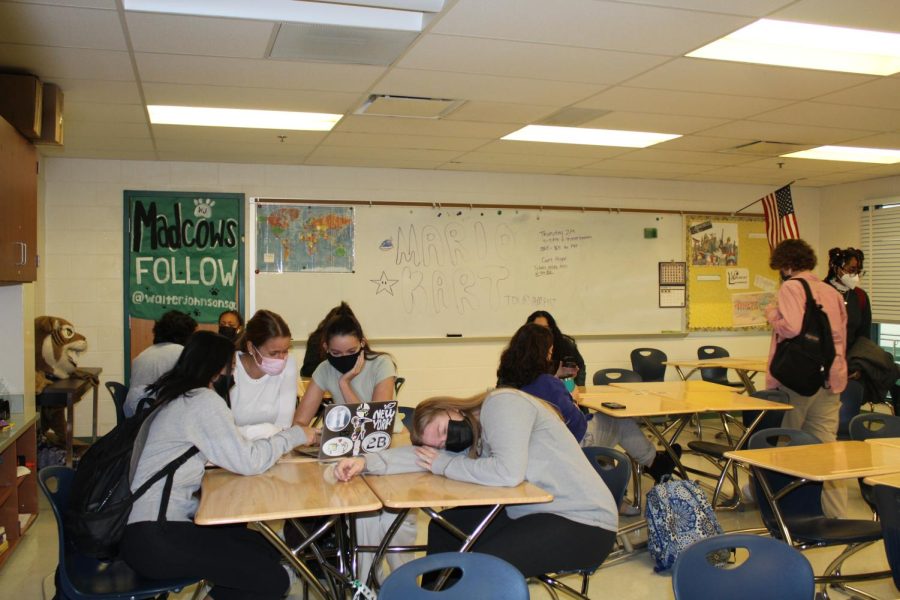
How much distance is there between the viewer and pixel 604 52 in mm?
3828

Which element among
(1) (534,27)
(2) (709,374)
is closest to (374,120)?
(1) (534,27)

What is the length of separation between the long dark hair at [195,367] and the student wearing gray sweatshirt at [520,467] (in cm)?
58

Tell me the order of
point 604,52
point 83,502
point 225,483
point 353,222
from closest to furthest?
point 83,502, point 225,483, point 604,52, point 353,222

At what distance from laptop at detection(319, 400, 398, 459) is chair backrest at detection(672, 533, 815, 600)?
4.51 ft

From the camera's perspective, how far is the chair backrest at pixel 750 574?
2039 millimetres

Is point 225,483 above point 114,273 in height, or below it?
below

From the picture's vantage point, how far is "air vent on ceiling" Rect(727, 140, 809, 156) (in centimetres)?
623

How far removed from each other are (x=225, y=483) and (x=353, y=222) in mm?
4595

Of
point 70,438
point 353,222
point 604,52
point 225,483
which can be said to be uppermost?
point 604,52

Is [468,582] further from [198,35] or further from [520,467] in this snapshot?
[198,35]

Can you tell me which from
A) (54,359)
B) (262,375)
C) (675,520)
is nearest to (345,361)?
(262,375)

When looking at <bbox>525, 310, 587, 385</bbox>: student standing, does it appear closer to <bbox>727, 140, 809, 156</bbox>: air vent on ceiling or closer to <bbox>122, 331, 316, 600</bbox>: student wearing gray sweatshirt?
<bbox>727, 140, 809, 156</bbox>: air vent on ceiling

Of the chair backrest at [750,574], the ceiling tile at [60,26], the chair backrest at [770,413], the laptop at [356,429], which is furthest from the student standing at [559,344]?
the chair backrest at [750,574]

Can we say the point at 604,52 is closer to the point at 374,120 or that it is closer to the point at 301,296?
the point at 374,120
